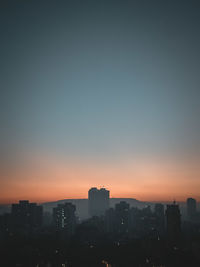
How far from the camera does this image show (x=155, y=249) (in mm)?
65312

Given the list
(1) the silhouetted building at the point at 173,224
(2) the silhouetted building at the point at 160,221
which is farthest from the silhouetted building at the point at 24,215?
(1) the silhouetted building at the point at 173,224

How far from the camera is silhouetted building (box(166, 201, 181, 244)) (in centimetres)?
8850

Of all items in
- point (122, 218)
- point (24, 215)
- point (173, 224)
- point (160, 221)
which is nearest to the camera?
point (173, 224)

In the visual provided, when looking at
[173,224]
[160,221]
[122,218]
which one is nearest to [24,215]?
[122,218]

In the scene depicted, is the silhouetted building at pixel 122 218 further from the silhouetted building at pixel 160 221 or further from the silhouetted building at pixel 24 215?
the silhouetted building at pixel 24 215

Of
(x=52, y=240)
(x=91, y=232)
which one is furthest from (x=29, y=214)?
(x=52, y=240)

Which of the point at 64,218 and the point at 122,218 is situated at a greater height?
the point at 64,218

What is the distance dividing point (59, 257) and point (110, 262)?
12400 mm

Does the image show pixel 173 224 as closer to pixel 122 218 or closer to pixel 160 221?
pixel 122 218

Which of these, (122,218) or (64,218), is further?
(122,218)

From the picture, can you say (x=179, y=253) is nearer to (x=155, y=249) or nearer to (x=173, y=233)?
(x=155, y=249)

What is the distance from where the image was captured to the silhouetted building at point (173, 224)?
290ft

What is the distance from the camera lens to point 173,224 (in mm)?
91688

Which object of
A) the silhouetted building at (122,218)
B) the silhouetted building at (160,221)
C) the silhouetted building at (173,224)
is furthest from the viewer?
the silhouetted building at (160,221)
